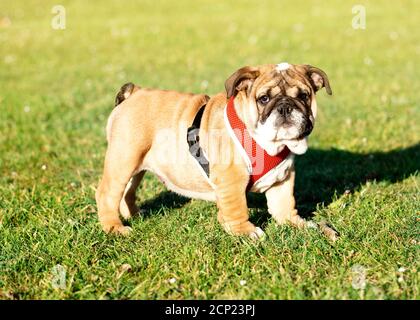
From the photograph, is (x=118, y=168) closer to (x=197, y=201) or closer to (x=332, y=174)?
(x=197, y=201)

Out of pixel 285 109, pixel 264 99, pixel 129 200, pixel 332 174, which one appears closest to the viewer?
pixel 285 109

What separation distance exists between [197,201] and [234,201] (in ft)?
3.62

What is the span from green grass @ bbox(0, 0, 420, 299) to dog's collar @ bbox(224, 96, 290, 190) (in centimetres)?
51

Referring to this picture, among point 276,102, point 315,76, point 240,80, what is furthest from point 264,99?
point 315,76

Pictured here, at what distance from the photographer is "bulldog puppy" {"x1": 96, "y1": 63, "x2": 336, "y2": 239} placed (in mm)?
4426

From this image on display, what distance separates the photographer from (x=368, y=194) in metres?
5.55

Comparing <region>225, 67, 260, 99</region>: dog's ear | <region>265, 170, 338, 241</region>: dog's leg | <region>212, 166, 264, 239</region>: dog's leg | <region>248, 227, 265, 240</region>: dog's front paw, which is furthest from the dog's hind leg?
<region>265, 170, 338, 241</region>: dog's leg

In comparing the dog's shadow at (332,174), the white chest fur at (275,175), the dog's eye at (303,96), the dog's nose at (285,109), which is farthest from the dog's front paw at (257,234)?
the dog's eye at (303,96)

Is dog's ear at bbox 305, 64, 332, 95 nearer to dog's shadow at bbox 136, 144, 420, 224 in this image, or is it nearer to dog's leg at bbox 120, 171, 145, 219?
dog's shadow at bbox 136, 144, 420, 224

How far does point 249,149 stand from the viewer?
4555 mm

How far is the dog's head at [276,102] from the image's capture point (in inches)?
170

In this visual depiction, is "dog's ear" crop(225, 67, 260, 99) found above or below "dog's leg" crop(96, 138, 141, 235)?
above

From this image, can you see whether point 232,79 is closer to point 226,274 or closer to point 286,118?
point 286,118

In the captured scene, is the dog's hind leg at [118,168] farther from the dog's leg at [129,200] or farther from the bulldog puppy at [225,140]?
the dog's leg at [129,200]
